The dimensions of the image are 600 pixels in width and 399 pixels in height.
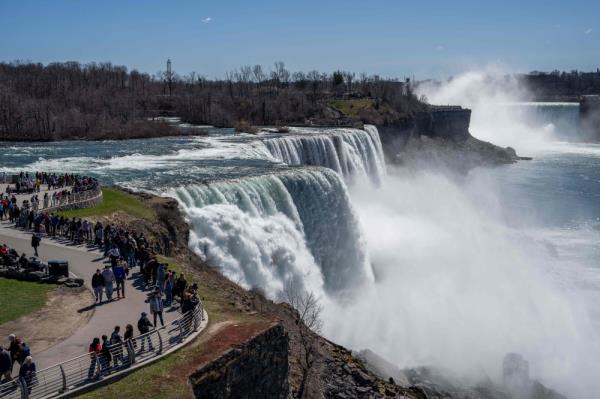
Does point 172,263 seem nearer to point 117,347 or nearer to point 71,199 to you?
point 71,199

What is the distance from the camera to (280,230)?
26.3m

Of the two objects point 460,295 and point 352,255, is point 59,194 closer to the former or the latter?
point 352,255

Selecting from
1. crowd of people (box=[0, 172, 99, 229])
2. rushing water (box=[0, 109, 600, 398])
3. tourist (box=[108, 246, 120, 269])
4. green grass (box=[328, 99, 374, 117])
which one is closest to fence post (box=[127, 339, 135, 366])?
tourist (box=[108, 246, 120, 269])

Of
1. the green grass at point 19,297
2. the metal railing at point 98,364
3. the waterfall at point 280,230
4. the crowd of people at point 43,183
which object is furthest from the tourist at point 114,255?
the crowd of people at point 43,183

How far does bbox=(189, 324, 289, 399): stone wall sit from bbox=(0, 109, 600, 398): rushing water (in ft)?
28.9

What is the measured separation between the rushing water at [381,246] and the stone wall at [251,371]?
8806mm

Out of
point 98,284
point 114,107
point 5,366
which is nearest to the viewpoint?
point 5,366

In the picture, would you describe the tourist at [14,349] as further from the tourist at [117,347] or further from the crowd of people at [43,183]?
the crowd of people at [43,183]

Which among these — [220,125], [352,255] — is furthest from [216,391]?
[220,125]

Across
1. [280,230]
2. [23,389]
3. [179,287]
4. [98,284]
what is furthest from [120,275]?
[280,230]

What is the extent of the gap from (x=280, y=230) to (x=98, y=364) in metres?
15.6

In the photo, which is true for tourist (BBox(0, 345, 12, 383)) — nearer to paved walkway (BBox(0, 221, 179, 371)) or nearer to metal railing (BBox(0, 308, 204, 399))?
metal railing (BBox(0, 308, 204, 399))

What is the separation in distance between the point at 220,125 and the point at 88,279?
58.0 m

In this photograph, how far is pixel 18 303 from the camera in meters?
14.5
